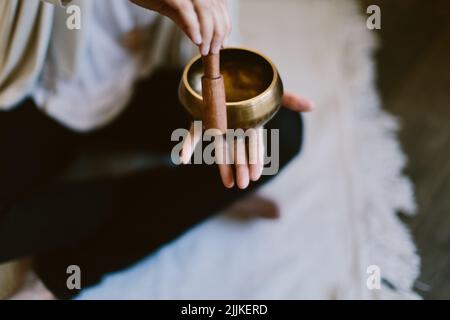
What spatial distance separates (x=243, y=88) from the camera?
71 cm

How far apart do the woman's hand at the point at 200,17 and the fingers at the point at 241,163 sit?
0.18m

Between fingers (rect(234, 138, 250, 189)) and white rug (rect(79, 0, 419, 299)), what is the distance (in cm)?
32

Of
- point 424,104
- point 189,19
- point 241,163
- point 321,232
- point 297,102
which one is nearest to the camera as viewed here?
point 189,19

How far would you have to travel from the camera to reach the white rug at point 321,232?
928mm

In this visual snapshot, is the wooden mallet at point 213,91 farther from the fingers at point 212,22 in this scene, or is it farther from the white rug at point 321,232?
the white rug at point 321,232

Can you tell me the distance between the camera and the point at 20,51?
0.78 meters

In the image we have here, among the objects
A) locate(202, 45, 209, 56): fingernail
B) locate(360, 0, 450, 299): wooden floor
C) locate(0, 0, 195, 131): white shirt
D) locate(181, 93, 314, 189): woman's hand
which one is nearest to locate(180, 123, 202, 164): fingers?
locate(181, 93, 314, 189): woman's hand

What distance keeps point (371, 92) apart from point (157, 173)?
58 cm

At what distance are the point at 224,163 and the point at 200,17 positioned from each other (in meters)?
0.26

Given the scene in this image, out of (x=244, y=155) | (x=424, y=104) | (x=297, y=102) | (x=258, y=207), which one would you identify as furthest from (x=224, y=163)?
(x=424, y=104)

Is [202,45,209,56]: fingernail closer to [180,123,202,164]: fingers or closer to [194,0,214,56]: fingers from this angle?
[194,0,214,56]: fingers

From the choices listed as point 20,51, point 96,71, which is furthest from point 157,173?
point 20,51

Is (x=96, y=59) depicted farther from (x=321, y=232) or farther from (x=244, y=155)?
(x=321, y=232)
